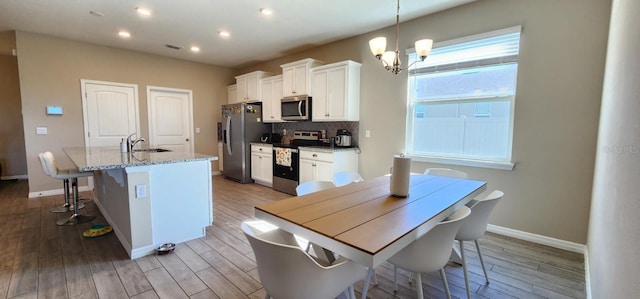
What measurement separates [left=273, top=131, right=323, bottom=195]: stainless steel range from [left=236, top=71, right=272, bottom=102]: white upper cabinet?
1345 millimetres

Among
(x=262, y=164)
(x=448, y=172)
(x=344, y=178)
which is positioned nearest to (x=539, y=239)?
(x=448, y=172)

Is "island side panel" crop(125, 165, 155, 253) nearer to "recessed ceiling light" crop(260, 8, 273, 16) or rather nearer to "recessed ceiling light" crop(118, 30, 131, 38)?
"recessed ceiling light" crop(260, 8, 273, 16)

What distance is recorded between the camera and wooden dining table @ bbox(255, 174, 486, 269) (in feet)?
3.72

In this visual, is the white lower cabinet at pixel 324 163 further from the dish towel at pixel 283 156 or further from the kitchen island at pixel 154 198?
the kitchen island at pixel 154 198

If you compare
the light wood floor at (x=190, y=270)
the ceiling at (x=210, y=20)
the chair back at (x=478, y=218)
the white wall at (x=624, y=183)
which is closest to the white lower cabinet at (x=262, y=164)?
the ceiling at (x=210, y=20)

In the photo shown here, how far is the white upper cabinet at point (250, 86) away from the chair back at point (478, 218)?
186 inches

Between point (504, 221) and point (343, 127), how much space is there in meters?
2.61

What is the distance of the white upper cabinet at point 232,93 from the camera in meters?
6.44

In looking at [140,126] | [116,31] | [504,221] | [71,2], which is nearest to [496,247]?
[504,221]

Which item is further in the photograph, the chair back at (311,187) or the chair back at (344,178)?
the chair back at (344,178)

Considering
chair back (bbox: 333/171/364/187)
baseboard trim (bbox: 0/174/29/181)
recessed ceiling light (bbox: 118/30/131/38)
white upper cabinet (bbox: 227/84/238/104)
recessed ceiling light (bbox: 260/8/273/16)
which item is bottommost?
baseboard trim (bbox: 0/174/29/181)

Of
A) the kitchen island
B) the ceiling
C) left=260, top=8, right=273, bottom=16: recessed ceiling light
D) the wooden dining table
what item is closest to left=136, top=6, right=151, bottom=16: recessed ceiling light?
the ceiling

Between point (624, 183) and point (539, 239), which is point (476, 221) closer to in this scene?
point (624, 183)

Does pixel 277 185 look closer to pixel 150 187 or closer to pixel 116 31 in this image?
pixel 150 187
